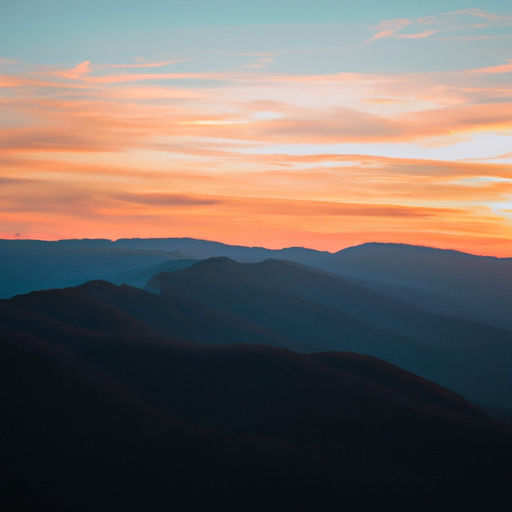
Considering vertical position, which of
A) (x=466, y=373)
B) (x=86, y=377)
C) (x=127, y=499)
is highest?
(x=86, y=377)

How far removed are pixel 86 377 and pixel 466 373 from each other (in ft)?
198

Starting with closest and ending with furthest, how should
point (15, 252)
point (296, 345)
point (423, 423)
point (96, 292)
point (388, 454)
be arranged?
point (388, 454) < point (423, 423) < point (96, 292) < point (296, 345) < point (15, 252)

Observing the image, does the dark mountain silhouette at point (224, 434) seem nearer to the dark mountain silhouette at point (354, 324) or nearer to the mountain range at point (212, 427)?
the mountain range at point (212, 427)

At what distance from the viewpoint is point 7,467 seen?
18.0m

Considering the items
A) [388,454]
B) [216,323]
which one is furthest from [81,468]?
[216,323]

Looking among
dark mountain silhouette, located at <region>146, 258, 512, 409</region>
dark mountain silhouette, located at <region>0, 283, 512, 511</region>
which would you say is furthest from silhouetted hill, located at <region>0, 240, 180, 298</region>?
dark mountain silhouette, located at <region>0, 283, 512, 511</region>

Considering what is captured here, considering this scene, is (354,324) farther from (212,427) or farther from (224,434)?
(224,434)

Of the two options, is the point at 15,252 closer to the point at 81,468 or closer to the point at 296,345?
the point at 296,345

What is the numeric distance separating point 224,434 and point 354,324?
63.3m

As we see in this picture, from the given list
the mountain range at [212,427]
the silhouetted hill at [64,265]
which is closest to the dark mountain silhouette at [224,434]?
the mountain range at [212,427]

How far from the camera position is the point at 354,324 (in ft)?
273

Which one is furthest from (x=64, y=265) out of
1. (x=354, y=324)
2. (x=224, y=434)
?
(x=224, y=434)

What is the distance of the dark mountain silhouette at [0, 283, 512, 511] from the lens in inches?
709

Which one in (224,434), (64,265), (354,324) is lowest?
(354,324)
